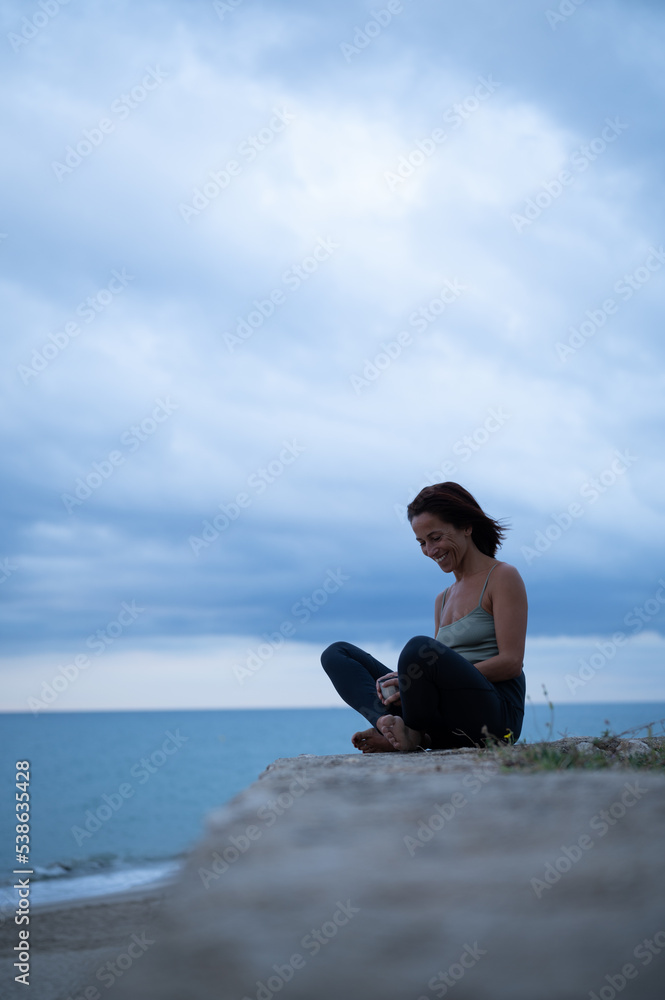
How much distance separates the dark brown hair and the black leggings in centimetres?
97

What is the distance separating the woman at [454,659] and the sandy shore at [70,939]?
1788 millimetres

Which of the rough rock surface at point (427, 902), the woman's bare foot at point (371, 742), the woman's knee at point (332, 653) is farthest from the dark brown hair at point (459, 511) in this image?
the rough rock surface at point (427, 902)

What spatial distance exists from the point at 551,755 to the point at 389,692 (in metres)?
1.11

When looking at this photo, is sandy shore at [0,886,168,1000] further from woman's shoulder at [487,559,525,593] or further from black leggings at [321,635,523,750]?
woman's shoulder at [487,559,525,593]

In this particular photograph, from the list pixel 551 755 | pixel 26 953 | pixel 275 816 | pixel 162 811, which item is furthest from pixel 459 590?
pixel 162 811

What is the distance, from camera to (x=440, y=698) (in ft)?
12.2

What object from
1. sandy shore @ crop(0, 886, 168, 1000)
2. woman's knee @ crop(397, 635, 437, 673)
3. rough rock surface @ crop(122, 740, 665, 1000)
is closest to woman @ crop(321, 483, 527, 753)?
woman's knee @ crop(397, 635, 437, 673)

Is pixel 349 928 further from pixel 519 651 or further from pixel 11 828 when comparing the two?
pixel 11 828

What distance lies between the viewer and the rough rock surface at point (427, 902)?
1.60 m

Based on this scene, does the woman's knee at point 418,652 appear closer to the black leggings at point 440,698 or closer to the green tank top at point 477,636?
the black leggings at point 440,698

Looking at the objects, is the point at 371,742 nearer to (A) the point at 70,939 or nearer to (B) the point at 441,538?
(B) the point at 441,538

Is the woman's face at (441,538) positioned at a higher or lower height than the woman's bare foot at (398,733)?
higher

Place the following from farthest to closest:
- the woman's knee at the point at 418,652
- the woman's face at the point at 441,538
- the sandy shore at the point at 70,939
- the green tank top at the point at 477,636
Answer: the sandy shore at the point at 70,939, the woman's face at the point at 441,538, the green tank top at the point at 477,636, the woman's knee at the point at 418,652

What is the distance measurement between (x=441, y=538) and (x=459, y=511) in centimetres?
19
